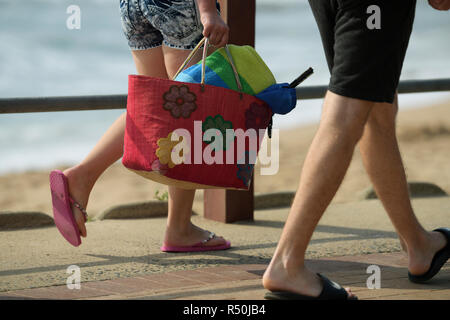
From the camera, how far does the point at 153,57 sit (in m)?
2.87

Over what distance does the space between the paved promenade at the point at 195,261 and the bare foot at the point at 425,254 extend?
67 mm

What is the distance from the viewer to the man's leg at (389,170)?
92.4 inches

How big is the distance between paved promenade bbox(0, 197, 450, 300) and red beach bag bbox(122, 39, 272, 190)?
1.51 feet

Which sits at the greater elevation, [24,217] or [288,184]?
[24,217]

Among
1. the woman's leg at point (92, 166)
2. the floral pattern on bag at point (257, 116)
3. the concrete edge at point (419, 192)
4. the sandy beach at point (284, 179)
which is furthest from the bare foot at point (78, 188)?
the sandy beach at point (284, 179)

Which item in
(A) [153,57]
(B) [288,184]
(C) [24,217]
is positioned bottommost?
(B) [288,184]

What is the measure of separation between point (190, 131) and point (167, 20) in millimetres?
683

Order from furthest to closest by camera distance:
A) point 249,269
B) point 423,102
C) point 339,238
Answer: point 423,102 → point 339,238 → point 249,269

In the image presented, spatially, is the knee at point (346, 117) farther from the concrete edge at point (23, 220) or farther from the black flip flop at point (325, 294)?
the concrete edge at point (23, 220)

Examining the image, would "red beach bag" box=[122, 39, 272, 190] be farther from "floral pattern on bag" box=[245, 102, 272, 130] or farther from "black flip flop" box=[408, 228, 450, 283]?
"black flip flop" box=[408, 228, 450, 283]

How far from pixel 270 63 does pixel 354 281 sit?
22.0m
